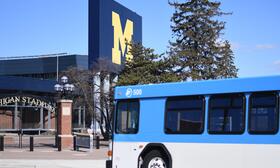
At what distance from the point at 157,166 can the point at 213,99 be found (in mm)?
2717

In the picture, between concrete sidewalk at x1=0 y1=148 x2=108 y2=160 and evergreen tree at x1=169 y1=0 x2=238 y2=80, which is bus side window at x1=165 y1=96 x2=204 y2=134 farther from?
evergreen tree at x1=169 y1=0 x2=238 y2=80

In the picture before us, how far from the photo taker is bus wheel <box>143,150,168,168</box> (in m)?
15.1

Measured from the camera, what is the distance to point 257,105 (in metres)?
13.0

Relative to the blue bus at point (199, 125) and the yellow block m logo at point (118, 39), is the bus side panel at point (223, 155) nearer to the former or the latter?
the blue bus at point (199, 125)

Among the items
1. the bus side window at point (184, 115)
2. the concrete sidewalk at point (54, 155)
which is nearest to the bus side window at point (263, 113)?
the bus side window at point (184, 115)

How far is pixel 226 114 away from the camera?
13625mm

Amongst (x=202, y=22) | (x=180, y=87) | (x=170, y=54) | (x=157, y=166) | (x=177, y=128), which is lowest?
(x=157, y=166)

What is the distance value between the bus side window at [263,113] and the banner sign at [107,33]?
3542 centimetres

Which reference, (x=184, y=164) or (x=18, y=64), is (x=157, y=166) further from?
(x=18, y=64)

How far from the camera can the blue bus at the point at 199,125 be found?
12828 mm

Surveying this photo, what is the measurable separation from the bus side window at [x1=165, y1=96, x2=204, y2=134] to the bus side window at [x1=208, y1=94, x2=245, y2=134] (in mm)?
342

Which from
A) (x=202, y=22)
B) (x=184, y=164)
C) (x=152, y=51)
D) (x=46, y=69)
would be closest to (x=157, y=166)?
(x=184, y=164)

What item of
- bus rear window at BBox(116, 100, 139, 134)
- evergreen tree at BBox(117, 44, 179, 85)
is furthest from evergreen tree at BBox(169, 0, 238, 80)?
bus rear window at BBox(116, 100, 139, 134)

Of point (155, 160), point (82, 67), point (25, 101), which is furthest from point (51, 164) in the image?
point (82, 67)
